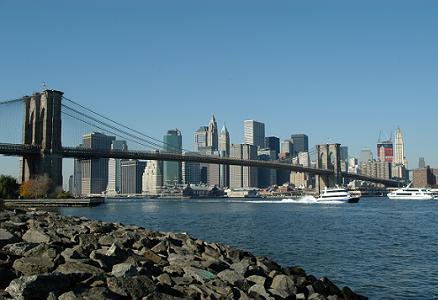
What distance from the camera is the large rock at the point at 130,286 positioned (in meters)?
7.67

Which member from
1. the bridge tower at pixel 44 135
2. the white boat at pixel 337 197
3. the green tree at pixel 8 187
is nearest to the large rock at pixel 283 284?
the green tree at pixel 8 187

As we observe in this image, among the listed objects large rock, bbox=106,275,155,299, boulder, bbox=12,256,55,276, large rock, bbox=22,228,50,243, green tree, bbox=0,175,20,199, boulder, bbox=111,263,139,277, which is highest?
green tree, bbox=0,175,20,199

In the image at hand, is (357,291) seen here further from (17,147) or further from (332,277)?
(17,147)

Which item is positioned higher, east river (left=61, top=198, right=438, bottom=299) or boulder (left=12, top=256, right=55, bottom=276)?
boulder (left=12, top=256, right=55, bottom=276)

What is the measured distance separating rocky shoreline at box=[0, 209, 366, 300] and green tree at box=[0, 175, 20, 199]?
5434cm

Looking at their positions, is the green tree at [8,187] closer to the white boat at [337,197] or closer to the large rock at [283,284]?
the white boat at [337,197]

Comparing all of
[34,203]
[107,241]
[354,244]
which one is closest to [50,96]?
[34,203]

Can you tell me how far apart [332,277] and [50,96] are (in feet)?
220

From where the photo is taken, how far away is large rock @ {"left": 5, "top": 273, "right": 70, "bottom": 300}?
703cm

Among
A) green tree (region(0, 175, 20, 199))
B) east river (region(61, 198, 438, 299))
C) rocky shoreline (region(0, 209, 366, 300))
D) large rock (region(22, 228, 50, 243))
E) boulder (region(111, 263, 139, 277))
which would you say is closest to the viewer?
rocky shoreline (region(0, 209, 366, 300))

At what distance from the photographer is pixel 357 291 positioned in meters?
13.2

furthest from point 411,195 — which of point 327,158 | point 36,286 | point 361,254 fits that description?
point 36,286

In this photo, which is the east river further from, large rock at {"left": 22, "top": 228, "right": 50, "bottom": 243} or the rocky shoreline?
large rock at {"left": 22, "top": 228, "right": 50, "bottom": 243}

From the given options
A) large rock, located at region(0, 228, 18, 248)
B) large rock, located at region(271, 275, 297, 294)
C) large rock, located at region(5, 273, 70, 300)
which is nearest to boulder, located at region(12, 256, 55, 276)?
large rock, located at region(5, 273, 70, 300)
